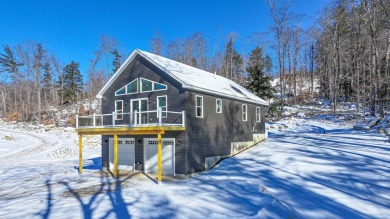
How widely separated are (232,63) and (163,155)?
128 feet

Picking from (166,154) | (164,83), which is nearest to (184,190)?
(166,154)

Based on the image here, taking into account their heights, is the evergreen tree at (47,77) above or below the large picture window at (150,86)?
above

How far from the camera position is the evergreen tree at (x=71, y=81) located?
179ft

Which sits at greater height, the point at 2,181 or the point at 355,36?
the point at 355,36

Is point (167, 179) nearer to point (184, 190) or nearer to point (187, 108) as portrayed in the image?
point (184, 190)

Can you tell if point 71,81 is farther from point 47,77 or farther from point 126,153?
point 126,153

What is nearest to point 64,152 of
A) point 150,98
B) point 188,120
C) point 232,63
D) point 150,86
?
point 150,98

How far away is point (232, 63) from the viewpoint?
171 feet

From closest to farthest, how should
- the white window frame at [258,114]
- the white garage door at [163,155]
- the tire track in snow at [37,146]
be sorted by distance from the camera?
the white garage door at [163,155]
the white window frame at [258,114]
the tire track in snow at [37,146]

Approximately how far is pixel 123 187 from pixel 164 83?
6.23m

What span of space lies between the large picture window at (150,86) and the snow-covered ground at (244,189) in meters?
5.18

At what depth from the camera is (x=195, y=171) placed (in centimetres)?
1545

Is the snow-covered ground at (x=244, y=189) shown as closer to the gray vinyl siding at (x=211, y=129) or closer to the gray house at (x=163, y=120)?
the gray vinyl siding at (x=211, y=129)

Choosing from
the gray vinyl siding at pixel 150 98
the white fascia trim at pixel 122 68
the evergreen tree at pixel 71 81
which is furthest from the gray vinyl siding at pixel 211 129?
the evergreen tree at pixel 71 81
